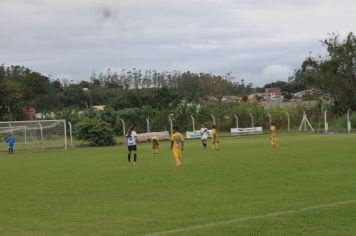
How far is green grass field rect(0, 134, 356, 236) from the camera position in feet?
30.9

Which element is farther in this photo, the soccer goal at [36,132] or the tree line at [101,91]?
the tree line at [101,91]

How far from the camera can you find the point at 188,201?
1284 centimetres

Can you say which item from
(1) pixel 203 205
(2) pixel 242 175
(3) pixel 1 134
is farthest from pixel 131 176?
(3) pixel 1 134

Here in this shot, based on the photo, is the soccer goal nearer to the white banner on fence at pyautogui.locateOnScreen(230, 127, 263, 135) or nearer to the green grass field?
the white banner on fence at pyautogui.locateOnScreen(230, 127, 263, 135)

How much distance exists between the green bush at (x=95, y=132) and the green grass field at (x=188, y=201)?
1111 inches

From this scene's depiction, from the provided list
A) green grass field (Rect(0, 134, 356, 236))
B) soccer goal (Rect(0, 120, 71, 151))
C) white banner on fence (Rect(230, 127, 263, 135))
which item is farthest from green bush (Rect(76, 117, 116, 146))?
green grass field (Rect(0, 134, 356, 236))

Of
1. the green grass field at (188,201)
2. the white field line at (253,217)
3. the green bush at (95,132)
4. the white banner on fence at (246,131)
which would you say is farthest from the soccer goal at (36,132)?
the white field line at (253,217)

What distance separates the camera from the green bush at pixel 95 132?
163 feet

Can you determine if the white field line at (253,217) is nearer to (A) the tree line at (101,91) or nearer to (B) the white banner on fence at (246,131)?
(B) the white banner on fence at (246,131)

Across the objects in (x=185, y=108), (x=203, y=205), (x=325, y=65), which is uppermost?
(x=325, y=65)

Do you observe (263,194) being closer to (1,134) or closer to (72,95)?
(1,134)

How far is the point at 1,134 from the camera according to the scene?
168ft

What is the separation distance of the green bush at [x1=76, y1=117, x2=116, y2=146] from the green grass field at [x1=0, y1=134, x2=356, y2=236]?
92.6 feet

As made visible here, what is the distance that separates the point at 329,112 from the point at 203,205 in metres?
62.7
